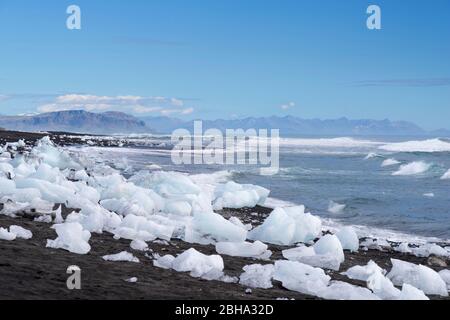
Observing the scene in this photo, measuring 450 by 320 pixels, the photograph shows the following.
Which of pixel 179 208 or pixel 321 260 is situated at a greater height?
pixel 179 208

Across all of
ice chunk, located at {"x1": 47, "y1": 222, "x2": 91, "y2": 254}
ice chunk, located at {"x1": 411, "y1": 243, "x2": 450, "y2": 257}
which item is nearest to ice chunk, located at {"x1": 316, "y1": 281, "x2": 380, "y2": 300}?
ice chunk, located at {"x1": 47, "y1": 222, "x2": 91, "y2": 254}

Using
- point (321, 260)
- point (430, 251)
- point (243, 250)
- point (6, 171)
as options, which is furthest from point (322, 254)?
point (6, 171)

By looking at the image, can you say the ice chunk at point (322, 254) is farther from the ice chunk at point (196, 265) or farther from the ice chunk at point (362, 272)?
the ice chunk at point (196, 265)

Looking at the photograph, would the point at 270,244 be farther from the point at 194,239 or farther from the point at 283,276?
the point at 283,276

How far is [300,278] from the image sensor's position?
5.71m

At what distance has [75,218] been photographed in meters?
8.16

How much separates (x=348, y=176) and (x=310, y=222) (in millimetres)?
16890

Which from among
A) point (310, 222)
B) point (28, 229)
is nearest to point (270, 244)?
point (310, 222)

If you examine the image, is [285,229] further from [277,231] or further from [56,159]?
[56,159]

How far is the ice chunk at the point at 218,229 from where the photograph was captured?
8273mm

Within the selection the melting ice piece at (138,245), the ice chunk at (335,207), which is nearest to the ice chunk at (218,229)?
the melting ice piece at (138,245)

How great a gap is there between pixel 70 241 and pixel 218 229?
2.48m

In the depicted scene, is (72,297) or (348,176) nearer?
(72,297)

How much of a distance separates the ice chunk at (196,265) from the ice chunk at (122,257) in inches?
11.0
